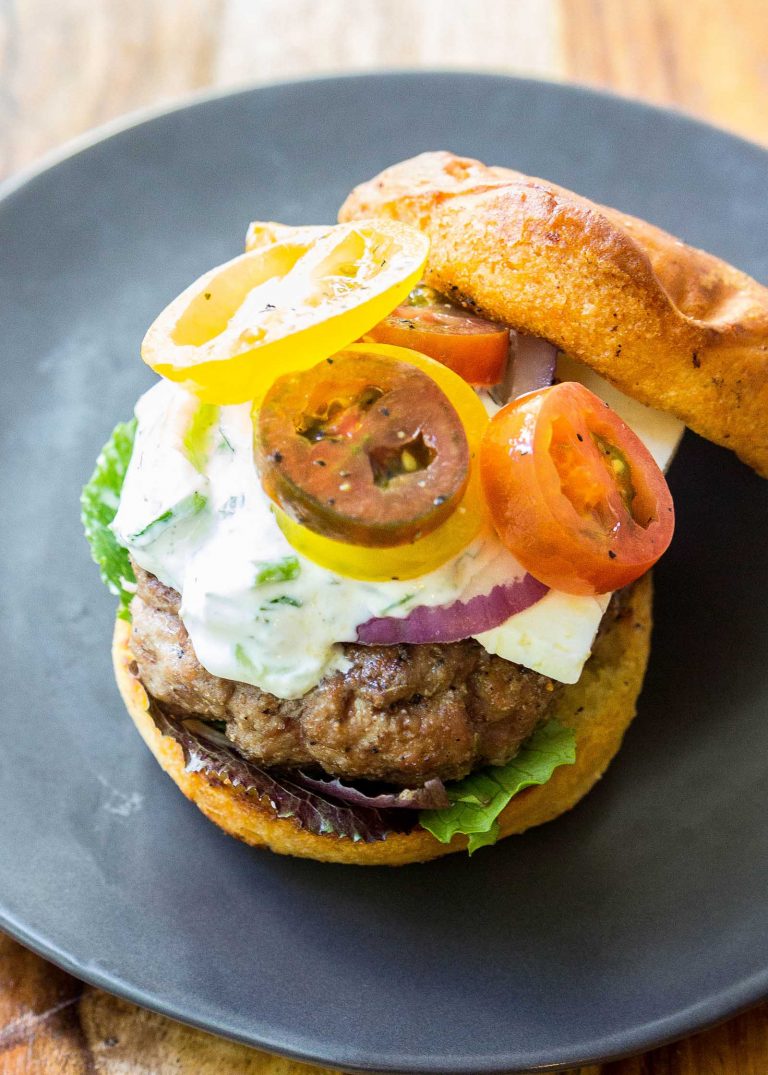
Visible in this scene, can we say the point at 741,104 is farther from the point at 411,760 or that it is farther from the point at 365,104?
the point at 411,760

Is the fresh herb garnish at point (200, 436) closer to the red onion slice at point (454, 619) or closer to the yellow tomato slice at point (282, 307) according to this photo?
the yellow tomato slice at point (282, 307)

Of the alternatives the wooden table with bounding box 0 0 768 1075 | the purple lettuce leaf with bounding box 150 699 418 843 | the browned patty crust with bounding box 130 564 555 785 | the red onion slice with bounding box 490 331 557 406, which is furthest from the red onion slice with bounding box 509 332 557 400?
the wooden table with bounding box 0 0 768 1075

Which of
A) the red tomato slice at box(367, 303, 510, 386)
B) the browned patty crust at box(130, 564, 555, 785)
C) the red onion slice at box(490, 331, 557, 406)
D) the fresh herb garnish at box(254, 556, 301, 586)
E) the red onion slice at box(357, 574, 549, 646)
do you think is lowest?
the browned patty crust at box(130, 564, 555, 785)

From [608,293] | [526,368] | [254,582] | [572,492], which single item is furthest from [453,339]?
[254,582]

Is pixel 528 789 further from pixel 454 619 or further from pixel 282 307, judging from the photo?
pixel 282 307

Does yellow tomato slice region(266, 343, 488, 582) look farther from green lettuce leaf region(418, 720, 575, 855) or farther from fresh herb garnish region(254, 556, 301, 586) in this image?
green lettuce leaf region(418, 720, 575, 855)
